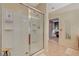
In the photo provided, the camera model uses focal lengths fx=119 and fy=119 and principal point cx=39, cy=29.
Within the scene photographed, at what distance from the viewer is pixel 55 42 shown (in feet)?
4.18

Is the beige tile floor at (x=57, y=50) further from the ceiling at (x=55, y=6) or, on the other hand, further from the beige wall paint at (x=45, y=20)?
the ceiling at (x=55, y=6)

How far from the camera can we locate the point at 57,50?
123 cm

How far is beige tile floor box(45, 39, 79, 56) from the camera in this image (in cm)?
118

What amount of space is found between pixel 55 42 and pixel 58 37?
0.07 meters

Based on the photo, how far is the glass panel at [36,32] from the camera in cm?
129

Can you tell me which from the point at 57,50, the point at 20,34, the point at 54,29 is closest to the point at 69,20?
the point at 54,29

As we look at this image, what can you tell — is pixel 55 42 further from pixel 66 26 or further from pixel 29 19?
pixel 29 19

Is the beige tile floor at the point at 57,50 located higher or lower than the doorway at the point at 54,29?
lower

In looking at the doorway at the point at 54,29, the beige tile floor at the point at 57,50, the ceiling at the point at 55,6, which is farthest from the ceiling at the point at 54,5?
the beige tile floor at the point at 57,50

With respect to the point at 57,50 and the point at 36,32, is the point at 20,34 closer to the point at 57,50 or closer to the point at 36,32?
the point at 36,32

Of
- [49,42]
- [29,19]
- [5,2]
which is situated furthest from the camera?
[29,19]

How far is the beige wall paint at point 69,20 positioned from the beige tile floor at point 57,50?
43mm

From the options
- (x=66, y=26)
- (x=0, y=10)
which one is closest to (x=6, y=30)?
(x=0, y=10)

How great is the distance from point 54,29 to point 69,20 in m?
0.18
